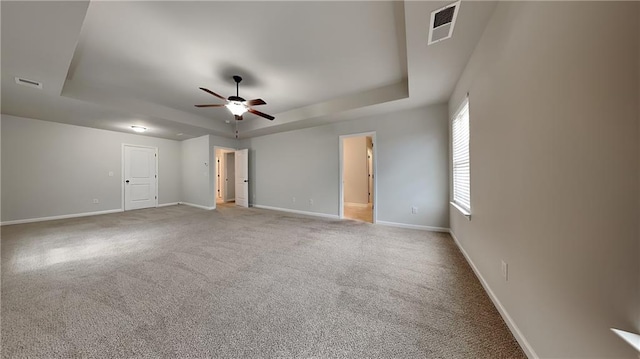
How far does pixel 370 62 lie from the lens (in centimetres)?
279

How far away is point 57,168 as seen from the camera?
16.2ft

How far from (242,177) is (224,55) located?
15.7 ft

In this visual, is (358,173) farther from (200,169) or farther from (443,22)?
(443,22)

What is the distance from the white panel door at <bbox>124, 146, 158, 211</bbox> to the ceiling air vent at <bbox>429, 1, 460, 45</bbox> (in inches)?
314

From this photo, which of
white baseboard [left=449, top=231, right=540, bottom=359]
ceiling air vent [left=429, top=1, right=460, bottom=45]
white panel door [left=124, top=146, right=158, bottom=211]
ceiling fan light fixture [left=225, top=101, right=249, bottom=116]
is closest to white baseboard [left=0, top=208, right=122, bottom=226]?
white panel door [left=124, top=146, right=158, bottom=211]

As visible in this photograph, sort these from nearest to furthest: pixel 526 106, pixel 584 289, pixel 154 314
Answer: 1. pixel 584 289
2. pixel 526 106
3. pixel 154 314

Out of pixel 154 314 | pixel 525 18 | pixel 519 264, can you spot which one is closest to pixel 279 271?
pixel 154 314

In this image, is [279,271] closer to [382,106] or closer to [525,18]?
[525,18]

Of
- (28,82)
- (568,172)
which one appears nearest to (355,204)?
(568,172)

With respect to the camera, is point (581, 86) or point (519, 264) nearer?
point (581, 86)

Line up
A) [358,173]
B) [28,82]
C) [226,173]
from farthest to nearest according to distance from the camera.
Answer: [226,173] → [358,173] → [28,82]

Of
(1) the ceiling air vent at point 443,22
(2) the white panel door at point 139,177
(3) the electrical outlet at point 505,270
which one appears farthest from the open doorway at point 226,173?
(3) the electrical outlet at point 505,270

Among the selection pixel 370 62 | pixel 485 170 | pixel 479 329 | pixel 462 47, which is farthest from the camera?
pixel 370 62

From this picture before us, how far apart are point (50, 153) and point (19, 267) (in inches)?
164
